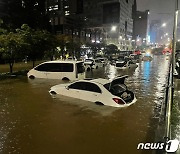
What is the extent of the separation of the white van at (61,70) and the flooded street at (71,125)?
6180 millimetres

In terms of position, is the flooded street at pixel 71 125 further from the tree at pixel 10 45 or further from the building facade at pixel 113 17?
the building facade at pixel 113 17

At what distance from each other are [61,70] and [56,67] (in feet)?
1.81

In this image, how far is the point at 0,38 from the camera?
23.3 metres

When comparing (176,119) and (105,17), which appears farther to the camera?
(105,17)

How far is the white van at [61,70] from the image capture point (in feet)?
70.2

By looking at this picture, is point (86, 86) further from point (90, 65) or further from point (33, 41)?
point (90, 65)

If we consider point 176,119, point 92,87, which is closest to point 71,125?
point 92,87

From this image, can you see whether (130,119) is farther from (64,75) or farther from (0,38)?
(0,38)

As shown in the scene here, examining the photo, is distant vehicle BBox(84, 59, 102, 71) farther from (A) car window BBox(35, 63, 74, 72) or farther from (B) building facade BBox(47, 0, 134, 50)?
(B) building facade BBox(47, 0, 134, 50)

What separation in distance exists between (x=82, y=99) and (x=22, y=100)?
378 centimetres

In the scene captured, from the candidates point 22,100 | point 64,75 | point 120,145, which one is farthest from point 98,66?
Answer: point 120,145

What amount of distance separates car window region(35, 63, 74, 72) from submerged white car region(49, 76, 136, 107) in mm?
7305

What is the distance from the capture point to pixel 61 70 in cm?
2214

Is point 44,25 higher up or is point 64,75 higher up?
point 44,25
